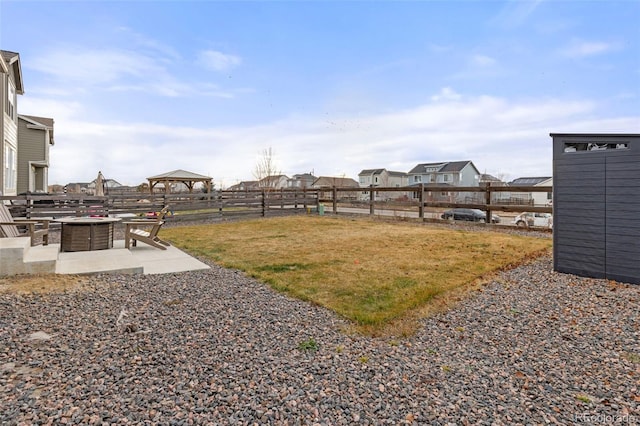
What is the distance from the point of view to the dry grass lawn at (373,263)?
3775mm

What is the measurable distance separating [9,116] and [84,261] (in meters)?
11.8

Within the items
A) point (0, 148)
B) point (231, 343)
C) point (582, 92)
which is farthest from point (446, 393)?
point (0, 148)

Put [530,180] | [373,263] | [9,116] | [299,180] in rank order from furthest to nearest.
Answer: [299,180] < [530,180] < [9,116] < [373,263]

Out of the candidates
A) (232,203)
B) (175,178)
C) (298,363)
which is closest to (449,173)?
(175,178)

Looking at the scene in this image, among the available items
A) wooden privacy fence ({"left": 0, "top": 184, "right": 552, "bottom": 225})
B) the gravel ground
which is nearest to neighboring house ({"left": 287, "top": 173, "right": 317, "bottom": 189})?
wooden privacy fence ({"left": 0, "top": 184, "right": 552, "bottom": 225})

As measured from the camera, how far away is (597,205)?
4848 mm

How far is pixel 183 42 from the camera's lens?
38.1ft

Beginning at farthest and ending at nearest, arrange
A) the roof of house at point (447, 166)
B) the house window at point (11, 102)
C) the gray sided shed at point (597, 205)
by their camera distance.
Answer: the roof of house at point (447, 166), the house window at point (11, 102), the gray sided shed at point (597, 205)

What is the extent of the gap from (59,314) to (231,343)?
73.4 inches

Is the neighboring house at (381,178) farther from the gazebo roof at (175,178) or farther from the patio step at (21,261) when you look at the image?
the patio step at (21,261)

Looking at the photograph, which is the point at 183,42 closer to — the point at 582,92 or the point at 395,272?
the point at 395,272

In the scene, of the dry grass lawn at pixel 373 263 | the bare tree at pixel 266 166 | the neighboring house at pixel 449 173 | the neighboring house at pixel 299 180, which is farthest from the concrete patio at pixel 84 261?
the neighboring house at pixel 299 180

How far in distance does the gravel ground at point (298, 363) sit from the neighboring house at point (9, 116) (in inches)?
425

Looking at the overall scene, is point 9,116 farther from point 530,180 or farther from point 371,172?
point 371,172
